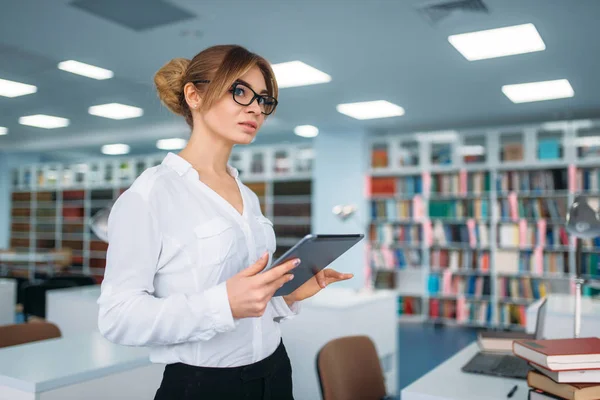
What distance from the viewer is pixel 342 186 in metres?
8.55

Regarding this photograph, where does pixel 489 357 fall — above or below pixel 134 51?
below

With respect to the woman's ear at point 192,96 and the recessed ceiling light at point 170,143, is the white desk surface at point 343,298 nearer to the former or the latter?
the woman's ear at point 192,96

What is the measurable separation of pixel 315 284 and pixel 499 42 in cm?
389

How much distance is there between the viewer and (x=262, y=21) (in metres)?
4.06

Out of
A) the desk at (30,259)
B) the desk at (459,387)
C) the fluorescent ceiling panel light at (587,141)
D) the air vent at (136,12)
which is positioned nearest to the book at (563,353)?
the desk at (459,387)

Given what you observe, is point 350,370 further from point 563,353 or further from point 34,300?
point 34,300

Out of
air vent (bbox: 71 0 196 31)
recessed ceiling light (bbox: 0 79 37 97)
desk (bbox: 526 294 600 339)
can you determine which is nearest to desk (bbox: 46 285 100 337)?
air vent (bbox: 71 0 196 31)

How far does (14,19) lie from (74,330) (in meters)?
2.49

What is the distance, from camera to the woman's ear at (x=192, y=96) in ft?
3.82

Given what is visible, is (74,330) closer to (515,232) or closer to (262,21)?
(262,21)

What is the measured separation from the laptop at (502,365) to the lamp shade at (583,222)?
12.4 inches

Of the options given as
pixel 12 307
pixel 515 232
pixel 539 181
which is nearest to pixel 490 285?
pixel 515 232

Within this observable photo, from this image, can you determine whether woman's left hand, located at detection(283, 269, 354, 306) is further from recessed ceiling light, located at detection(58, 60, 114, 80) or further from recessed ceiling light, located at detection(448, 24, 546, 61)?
recessed ceiling light, located at detection(58, 60, 114, 80)

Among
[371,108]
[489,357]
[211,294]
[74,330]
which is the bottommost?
[74,330]
